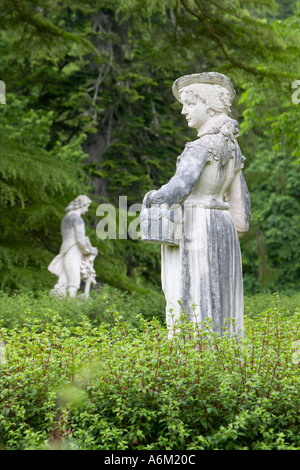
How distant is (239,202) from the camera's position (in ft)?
20.3

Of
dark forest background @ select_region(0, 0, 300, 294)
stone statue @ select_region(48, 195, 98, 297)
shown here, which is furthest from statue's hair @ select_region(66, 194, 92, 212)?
dark forest background @ select_region(0, 0, 300, 294)

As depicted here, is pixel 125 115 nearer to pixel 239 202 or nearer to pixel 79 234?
pixel 79 234

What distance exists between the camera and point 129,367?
16.1 ft

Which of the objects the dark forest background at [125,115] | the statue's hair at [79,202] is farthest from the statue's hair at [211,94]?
the statue's hair at [79,202]

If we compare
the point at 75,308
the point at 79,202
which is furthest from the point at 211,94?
the point at 79,202

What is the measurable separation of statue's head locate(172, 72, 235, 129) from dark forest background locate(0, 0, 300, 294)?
6.80 m

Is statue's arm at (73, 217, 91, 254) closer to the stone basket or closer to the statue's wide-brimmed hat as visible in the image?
the statue's wide-brimmed hat

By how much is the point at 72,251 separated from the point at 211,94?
8.99 metres

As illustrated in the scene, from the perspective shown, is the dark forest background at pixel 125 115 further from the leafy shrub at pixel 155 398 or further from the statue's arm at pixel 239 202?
the leafy shrub at pixel 155 398
